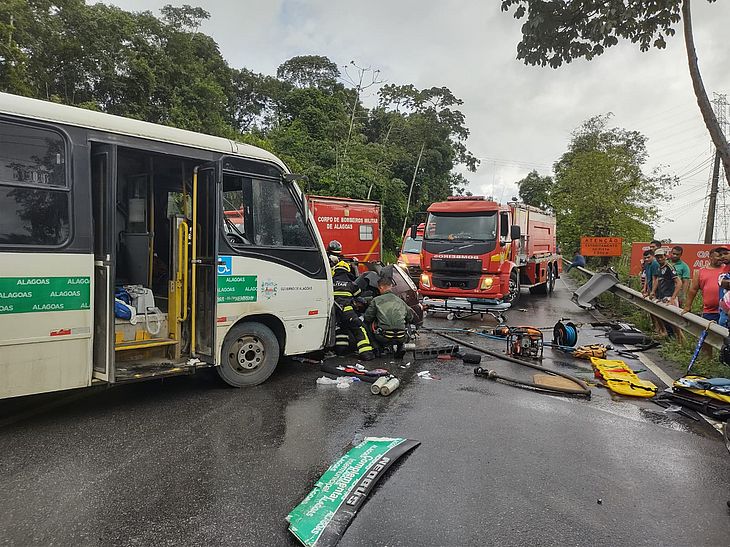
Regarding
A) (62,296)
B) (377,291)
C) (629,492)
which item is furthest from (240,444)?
(377,291)

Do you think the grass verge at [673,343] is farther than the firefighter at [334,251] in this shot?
No

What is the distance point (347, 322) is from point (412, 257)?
8.81 metres

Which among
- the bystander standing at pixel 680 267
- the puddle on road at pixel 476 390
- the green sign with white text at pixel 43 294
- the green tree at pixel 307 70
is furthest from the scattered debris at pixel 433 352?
the green tree at pixel 307 70

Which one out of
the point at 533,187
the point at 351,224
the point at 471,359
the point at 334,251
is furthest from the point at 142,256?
the point at 533,187

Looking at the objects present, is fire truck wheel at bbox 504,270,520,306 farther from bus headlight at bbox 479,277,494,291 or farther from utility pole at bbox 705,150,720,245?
utility pole at bbox 705,150,720,245

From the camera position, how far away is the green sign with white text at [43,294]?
4.26m

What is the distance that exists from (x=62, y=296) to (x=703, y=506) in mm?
5377

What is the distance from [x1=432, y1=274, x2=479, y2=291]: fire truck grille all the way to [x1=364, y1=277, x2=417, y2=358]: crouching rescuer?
4.68 meters

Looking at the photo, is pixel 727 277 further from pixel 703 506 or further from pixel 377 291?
pixel 377 291

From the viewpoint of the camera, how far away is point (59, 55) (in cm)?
2277

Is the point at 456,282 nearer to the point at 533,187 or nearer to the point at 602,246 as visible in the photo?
the point at 602,246

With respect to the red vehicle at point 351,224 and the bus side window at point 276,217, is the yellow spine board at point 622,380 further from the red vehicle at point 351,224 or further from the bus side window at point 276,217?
the red vehicle at point 351,224

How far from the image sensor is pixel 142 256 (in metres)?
6.08

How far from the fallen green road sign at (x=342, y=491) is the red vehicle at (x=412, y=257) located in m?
11.0
